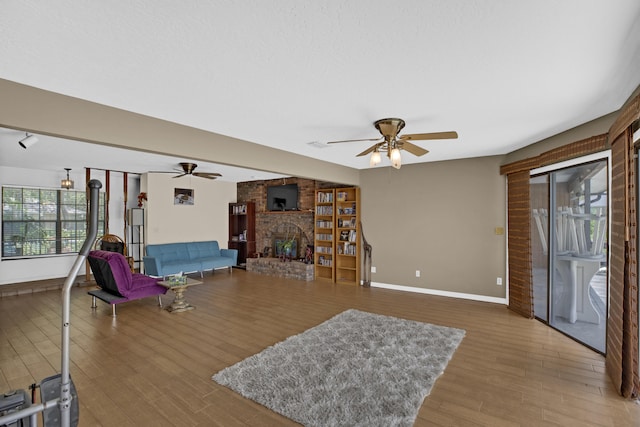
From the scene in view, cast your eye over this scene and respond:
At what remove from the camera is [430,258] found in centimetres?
594

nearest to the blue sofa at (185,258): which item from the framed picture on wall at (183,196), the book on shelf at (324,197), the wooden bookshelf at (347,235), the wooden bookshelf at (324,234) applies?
the framed picture on wall at (183,196)

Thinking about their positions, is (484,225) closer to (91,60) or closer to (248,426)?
(248,426)

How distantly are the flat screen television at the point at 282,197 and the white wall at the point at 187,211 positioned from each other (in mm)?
1531

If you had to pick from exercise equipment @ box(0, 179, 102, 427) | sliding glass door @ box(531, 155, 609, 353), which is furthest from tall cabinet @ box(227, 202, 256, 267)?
exercise equipment @ box(0, 179, 102, 427)

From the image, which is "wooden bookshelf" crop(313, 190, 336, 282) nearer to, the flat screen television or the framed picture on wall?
the flat screen television

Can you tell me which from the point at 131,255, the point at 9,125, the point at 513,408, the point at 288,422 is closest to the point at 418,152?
the point at 513,408

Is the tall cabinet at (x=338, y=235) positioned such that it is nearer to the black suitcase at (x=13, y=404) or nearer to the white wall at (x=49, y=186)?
the white wall at (x=49, y=186)

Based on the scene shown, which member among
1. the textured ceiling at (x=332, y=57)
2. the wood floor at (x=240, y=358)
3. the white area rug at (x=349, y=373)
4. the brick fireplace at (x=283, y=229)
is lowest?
the wood floor at (x=240, y=358)

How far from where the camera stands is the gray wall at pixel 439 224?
5336 millimetres

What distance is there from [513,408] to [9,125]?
4.40 m

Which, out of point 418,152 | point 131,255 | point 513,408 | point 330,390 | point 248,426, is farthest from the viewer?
point 131,255

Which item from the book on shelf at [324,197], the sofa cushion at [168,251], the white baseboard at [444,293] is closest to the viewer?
the white baseboard at [444,293]

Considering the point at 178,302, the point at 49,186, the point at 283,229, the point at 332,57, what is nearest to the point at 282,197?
the point at 283,229

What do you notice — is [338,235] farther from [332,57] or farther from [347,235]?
[332,57]
